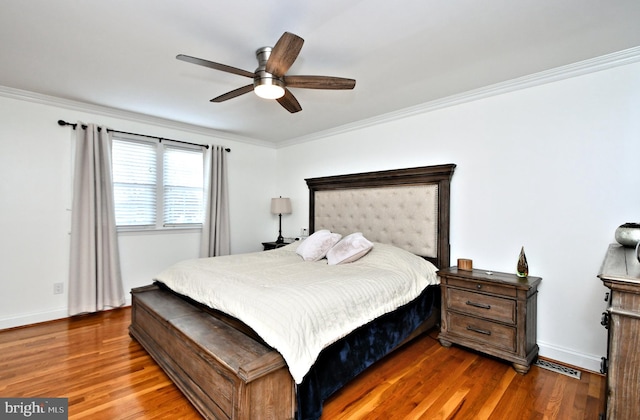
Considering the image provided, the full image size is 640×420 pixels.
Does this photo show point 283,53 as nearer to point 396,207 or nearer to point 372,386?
point 396,207

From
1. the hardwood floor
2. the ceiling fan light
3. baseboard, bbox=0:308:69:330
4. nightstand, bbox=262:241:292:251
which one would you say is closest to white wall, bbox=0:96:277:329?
baseboard, bbox=0:308:69:330

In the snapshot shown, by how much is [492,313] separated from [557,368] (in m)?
0.63

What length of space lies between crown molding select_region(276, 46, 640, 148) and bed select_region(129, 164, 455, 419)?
2.25 ft

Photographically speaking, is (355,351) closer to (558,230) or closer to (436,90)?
(558,230)

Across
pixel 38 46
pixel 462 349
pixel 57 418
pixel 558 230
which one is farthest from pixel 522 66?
pixel 57 418

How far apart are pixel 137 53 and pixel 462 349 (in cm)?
369

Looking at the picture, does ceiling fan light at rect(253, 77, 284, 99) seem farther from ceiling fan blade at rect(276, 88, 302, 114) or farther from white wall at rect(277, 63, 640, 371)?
white wall at rect(277, 63, 640, 371)

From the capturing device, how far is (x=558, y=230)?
2516mm

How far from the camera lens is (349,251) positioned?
3.09 m

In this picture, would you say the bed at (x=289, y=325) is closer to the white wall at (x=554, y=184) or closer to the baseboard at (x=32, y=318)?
the white wall at (x=554, y=184)

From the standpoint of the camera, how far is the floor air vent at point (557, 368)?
230 centimetres

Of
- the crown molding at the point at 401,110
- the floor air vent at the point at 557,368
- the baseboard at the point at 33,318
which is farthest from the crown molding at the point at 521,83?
the baseboard at the point at 33,318

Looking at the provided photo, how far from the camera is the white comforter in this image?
169 cm

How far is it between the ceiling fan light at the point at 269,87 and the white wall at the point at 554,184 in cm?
190
